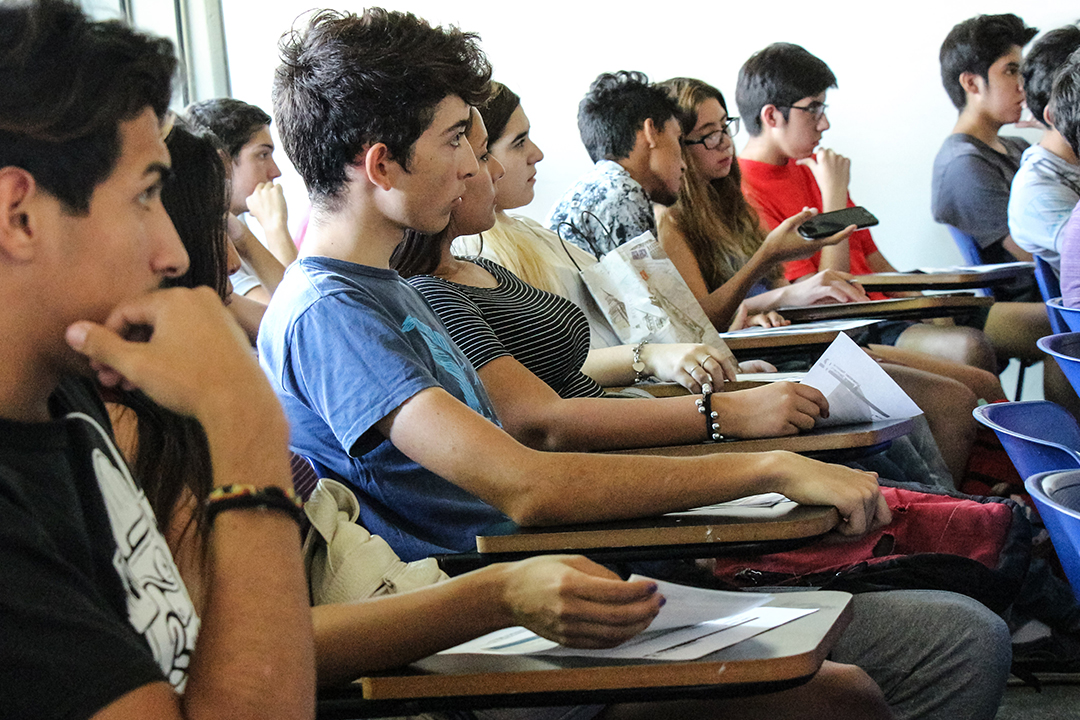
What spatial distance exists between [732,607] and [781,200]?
124 inches

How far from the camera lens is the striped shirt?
1601 millimetres

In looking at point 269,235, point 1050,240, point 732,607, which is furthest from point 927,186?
point 732,607

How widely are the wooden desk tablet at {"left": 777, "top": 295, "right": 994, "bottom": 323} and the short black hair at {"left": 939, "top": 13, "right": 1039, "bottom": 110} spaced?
1.58 m

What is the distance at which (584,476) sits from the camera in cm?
122

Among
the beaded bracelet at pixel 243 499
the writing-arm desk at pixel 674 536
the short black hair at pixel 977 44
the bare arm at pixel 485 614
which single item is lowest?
the writing-arm desk at pixel 674 536

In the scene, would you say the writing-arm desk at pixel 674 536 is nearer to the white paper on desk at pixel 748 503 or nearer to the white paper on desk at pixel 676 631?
the white paper on desk at pixel 748 503

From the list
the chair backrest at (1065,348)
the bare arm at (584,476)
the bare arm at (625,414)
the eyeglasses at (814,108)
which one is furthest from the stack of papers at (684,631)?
the eyeglasses at (814,108)

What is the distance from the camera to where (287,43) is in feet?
4.95

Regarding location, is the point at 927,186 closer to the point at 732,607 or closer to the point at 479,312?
the point at 479,312

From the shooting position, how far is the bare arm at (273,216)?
11.1ft

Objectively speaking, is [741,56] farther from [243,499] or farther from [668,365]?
[243,499]

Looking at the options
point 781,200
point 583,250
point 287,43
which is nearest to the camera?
point 287,43

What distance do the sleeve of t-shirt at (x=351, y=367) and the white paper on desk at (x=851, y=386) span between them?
2.26 feet

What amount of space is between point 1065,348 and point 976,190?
2320 mm
